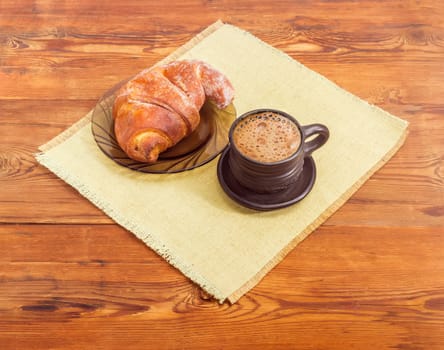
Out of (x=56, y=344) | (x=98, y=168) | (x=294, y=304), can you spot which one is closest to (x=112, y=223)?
(x=98, y=168)

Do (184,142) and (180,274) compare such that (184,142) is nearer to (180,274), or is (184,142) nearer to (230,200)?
(230,200)

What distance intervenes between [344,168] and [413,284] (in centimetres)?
25

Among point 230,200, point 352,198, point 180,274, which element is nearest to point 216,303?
point 180,274

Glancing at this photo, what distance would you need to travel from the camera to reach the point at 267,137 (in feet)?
3.25

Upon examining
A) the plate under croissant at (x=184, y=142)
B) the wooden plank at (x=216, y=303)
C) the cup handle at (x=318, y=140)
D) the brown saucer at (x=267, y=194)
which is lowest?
the wooden plank at (x=216, y=303)

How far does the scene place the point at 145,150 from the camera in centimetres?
104

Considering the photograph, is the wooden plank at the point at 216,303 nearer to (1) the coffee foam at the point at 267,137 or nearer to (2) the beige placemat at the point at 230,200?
(2) the beige placemat at the point at 230,200

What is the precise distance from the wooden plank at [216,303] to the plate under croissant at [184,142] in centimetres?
14

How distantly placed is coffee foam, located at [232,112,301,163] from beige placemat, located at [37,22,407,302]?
120 mm

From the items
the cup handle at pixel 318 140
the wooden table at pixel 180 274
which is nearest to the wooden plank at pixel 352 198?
the wooden table at pixel 180 274

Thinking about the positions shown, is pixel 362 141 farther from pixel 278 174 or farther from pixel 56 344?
pixel 56 344

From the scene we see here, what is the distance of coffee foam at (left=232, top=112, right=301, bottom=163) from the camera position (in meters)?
0.97

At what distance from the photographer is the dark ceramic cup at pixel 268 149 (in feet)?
3.17

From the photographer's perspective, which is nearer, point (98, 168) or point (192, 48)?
point (98, 168)
